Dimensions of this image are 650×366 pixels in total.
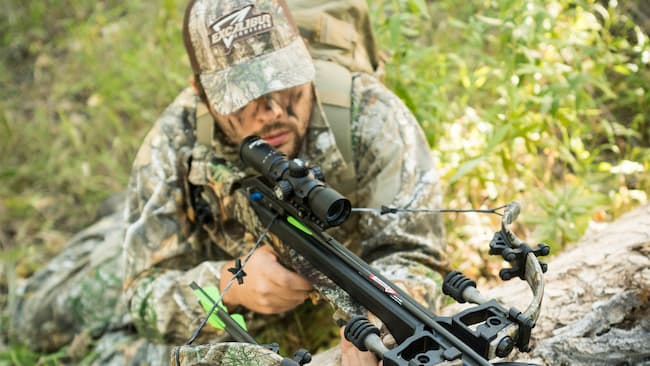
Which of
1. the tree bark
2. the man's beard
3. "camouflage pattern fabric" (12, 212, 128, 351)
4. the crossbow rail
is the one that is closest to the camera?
the crossbow rail

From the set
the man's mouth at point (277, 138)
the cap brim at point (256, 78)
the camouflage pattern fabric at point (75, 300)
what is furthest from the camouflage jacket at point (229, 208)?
the camouflage pattern fabric at point (75, 300)

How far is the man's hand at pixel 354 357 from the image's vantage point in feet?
6.86

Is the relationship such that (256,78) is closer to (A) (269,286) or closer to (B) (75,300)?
(A) (269,286)

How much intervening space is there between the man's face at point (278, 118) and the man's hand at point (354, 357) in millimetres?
964

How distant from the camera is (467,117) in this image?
4125mm

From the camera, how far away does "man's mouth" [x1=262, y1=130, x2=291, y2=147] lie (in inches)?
110

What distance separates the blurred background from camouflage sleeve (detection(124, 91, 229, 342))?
1.34 m

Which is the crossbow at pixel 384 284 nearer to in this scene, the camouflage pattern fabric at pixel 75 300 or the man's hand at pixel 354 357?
the man's hand at pixel 354 357

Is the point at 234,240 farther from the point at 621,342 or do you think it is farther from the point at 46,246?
the point at 46,246

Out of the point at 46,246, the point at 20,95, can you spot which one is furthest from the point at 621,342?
the point at 20,95

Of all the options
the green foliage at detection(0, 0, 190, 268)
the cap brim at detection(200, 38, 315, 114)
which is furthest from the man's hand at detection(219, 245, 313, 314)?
the green foliage at detection(0, 0, 190, 268)

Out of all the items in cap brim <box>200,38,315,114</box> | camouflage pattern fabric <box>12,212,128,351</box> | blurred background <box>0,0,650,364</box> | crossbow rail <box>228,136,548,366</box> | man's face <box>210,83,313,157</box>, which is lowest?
camouflage pattern fabric <box>12,212,128,351</box>

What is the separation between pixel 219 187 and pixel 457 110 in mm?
1927

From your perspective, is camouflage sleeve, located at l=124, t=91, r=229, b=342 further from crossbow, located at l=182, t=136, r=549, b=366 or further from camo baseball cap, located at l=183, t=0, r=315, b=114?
crossbow, located at l=182, t=136, r=549, b=366
